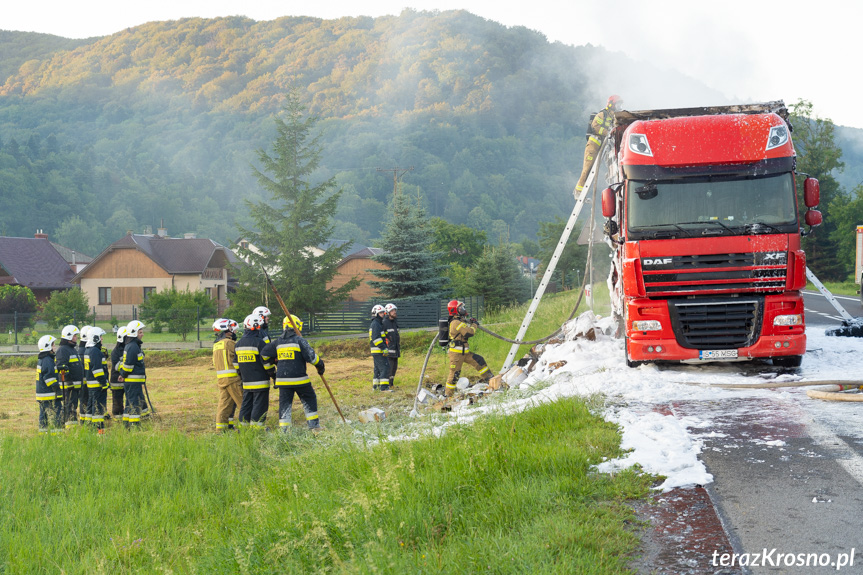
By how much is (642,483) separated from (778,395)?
376 cm

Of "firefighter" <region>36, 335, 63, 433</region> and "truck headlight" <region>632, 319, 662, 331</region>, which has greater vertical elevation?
"truck headlight" <region>632, 319, 662, 331</region>

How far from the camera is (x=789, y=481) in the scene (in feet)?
15.9

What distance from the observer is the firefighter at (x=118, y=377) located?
12758mm

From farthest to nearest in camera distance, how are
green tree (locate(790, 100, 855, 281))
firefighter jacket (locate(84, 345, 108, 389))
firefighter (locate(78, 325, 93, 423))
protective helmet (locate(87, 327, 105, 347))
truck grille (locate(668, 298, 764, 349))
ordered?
green tree (locate(790, 100, 855, 281))
protective helmet (locate(87, 327, 105, 347))
firefighter (locate(78, 325, 93, 423))
firefighter jacket (locate(84, 345, 108, 389))
truck grille (locate(668, 298, 764, 349))

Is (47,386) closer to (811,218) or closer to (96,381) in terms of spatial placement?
(96,381)

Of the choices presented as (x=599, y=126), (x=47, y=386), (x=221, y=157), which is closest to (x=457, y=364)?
(x=599, y=126)

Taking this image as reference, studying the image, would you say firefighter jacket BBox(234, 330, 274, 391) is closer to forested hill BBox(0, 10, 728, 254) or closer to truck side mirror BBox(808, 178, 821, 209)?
truck side mirror BBox(808, 178, 821, 209)

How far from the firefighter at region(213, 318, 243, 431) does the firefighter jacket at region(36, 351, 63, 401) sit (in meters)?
2.86

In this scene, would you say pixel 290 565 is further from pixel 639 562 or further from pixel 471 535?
pixel 639 562

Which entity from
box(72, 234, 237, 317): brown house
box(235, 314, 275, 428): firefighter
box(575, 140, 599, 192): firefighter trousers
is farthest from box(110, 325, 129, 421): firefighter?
box(72, 234, 237, 317): brown house

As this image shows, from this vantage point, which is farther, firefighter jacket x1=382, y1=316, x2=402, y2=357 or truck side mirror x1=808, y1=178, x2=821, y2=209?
firefighter jacket x1=382, y1=316, x2=402, y2=357

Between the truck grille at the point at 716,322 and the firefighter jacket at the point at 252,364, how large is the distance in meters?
5.85

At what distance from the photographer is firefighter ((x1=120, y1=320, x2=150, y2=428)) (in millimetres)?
11906

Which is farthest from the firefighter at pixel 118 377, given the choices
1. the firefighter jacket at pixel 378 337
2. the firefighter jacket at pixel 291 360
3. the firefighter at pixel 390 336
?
the firefighter at pixel 390 336
